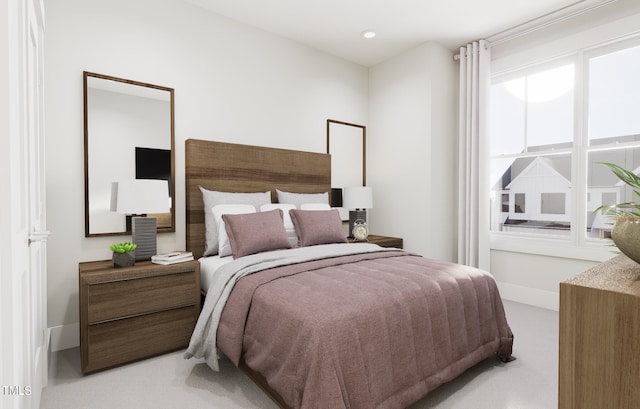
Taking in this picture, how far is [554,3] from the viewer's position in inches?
125

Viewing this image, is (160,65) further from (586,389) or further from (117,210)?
(586,389)

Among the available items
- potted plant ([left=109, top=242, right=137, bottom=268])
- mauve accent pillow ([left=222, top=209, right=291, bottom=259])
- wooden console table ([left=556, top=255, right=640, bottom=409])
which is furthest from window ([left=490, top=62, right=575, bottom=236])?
potted plant ([left=109, top=242, right=137, bottom=268])

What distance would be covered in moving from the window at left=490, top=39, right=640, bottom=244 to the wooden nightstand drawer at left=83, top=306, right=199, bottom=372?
3.49m

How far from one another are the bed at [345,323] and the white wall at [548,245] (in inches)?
64.1

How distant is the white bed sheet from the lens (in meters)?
2.59

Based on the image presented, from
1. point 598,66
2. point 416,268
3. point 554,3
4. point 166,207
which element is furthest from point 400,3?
point 166,207

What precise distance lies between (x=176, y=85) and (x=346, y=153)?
219cm

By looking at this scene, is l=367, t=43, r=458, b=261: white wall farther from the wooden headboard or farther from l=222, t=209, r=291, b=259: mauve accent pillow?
l=222, t=209, r=291, b=259: mauve accent pillow

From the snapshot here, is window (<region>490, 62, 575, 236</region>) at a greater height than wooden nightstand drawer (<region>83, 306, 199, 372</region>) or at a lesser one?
greater

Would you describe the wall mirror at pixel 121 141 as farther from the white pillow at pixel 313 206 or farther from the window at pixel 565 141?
the window at pixel 565 141

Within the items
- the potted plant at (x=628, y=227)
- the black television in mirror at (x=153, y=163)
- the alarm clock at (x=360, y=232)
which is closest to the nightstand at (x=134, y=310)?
the black television in mirror at (x=153, y=163)

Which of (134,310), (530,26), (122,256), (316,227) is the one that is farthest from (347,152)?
(134,310)

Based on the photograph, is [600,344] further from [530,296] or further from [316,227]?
[530,296]

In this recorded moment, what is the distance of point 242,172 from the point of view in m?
3.40
